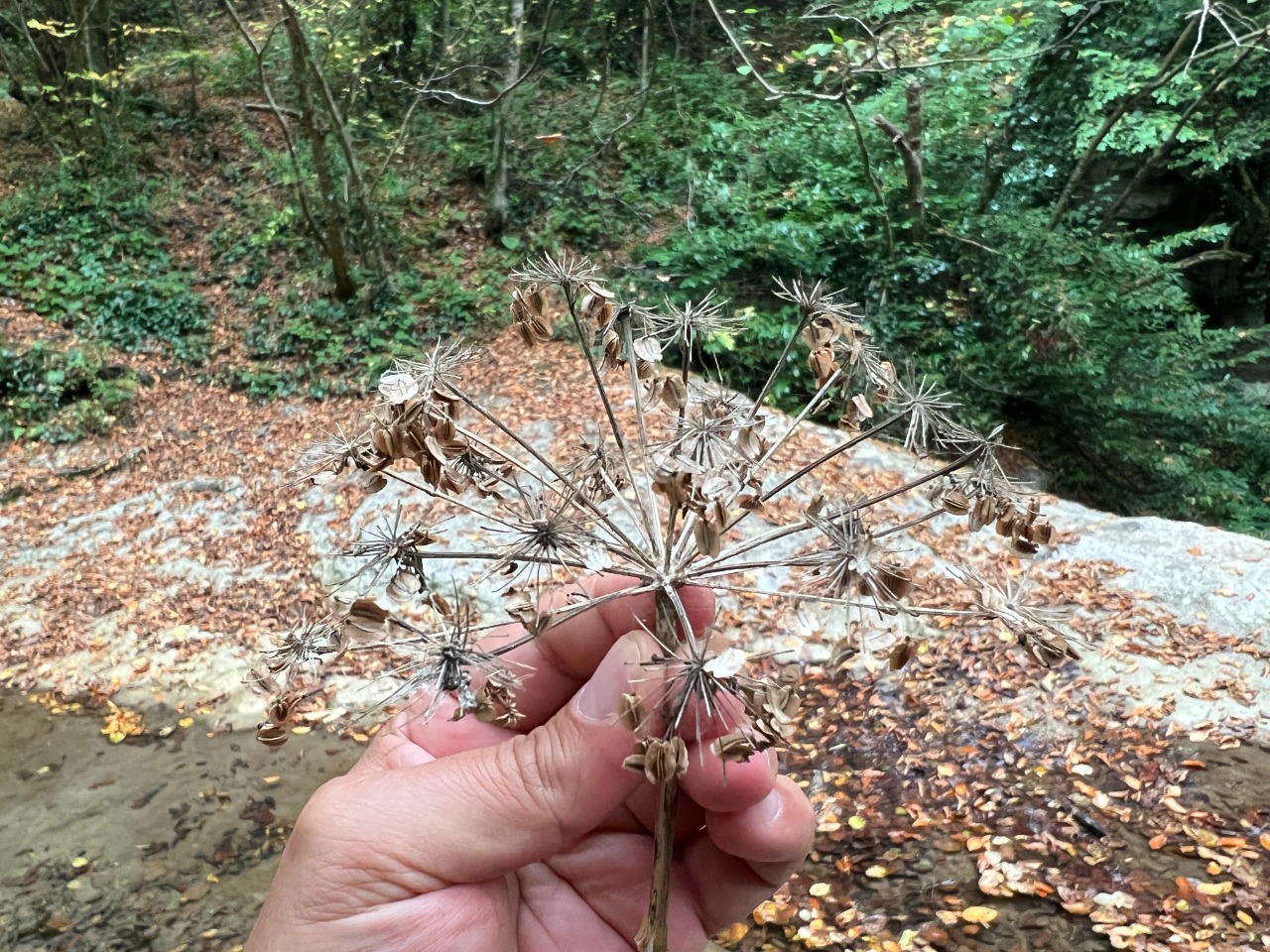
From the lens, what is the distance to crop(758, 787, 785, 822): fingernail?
2328mm

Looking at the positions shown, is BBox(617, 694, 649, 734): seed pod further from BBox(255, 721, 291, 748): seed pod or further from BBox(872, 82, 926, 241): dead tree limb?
BBox(872, 82, 926, 241): dead tree limb

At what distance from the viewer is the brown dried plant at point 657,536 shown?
167 centimetres

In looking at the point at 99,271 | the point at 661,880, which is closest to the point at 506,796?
the point at 661,880

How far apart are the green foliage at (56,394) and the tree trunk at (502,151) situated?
21.3ft

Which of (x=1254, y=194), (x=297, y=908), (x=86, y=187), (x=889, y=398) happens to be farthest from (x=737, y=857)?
(x=86, y=187)

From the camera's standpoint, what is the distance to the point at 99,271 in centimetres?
1380

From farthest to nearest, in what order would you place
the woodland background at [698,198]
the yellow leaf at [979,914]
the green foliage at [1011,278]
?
the woodland background at [698,198] → the green foliage at [1011,278] → the yellow leaf at [979,914]

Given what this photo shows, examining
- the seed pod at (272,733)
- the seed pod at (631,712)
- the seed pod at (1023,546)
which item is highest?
the seed pod at (1023,546)

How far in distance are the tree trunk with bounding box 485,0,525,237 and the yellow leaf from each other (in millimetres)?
12608

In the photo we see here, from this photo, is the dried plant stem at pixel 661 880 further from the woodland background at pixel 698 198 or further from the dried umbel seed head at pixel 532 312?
the woodland background at pixel 698 198

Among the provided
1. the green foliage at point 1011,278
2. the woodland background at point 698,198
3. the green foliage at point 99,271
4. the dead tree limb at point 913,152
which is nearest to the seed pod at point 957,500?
the woodland background at point 698,198

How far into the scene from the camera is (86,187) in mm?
14891

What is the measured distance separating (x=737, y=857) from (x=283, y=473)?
30.0ft

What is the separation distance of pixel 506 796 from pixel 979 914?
3084 millimetres
